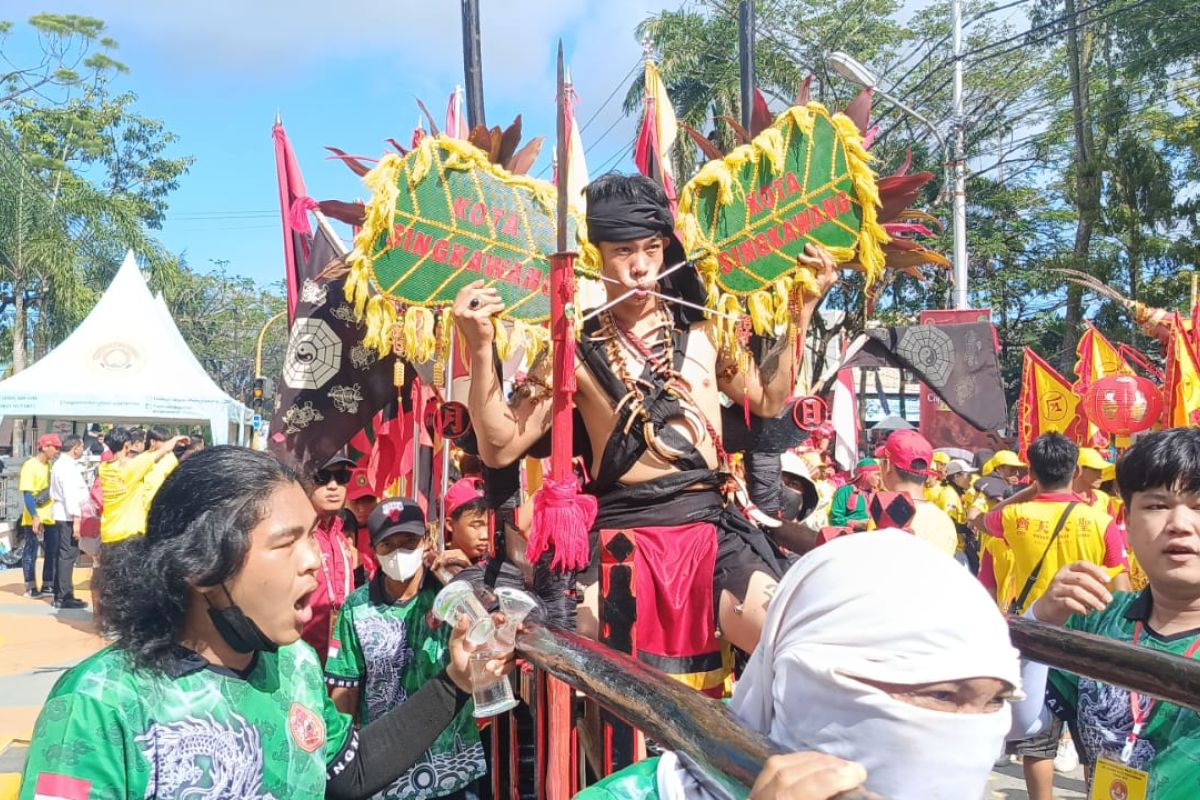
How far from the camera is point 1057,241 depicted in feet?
73.4

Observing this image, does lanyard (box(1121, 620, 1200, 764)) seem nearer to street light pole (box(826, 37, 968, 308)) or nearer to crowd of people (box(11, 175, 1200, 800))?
crowd of people (box(11, 175, 1200, 800))

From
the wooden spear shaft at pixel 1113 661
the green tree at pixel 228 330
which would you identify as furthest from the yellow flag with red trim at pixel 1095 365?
the green tree at pixel 228 330

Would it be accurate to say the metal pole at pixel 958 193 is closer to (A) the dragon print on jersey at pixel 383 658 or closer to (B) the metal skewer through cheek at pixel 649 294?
(B) the metal skewer through cheek at pixel 649 294

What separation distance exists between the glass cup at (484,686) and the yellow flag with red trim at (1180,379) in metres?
5.96

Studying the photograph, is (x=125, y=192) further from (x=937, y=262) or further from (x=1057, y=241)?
(x=937, y=262)

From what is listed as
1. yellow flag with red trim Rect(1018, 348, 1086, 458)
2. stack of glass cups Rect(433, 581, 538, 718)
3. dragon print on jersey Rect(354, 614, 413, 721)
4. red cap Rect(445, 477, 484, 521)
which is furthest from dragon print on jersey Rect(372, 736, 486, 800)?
yellow flag with red trim Rect(1018, 348, 1086, 458)

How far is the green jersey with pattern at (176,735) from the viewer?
4.69 feet

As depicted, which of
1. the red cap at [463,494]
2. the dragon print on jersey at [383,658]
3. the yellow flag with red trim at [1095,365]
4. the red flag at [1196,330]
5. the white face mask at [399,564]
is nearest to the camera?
the dragon print on jersey at [383,658]

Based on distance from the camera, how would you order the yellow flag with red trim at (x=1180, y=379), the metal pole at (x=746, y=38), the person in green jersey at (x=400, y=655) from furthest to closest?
the yellow flag with red trim at (x=1180, y=379) < the metal pole at (x=746, y=38) < the person in green jersey at (x=400, y=655)

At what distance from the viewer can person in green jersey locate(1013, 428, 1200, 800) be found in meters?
1.92

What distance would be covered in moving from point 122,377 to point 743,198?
12.8 meters

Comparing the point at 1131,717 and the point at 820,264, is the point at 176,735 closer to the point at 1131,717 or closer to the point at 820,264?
the point at 1131,717

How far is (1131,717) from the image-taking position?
6.53ft

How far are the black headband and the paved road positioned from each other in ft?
6.99
